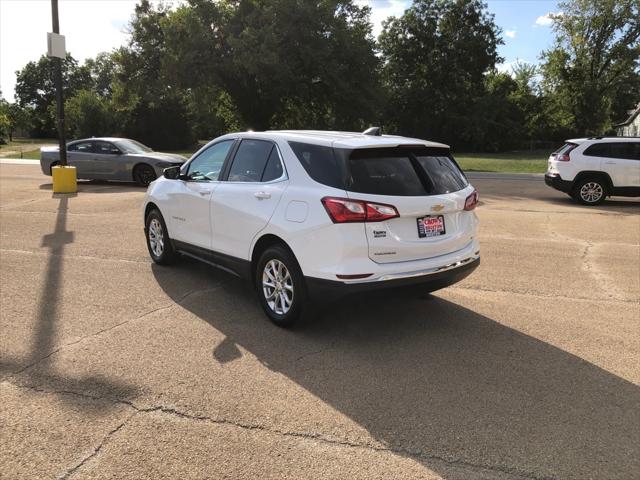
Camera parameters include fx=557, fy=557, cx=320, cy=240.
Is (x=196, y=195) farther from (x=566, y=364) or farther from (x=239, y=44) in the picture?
(x=239, y=44)

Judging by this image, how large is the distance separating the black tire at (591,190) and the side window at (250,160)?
10844mm

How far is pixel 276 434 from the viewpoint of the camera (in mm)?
3176

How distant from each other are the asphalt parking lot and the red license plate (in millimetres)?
663

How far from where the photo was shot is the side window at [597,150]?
13.6m

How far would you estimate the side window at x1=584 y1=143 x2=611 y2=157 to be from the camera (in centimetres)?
1365

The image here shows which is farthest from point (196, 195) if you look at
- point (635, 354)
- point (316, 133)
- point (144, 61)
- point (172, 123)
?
point (172, 123)

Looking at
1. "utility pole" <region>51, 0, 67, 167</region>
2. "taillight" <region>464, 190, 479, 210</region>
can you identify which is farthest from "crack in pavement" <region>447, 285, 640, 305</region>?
"utility pole" <region>51, 0, 67, 167</region>

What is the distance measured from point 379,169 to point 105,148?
1435 centimetres

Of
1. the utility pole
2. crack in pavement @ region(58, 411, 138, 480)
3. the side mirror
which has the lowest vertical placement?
crack in pavement @ region(58, 411, 138, 480)

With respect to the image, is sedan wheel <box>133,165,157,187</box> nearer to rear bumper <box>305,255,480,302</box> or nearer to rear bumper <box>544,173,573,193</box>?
rear bumper <box>544,173,573,193</box>

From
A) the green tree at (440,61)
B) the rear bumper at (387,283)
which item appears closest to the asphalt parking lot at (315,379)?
the rear bumper at (387,283)

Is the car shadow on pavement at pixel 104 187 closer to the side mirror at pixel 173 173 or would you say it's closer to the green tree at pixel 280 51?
the side mirror at pixel 173 173

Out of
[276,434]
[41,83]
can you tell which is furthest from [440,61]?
[41,83]

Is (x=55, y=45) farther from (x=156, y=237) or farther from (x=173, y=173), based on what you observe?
(x=173, y=173)
